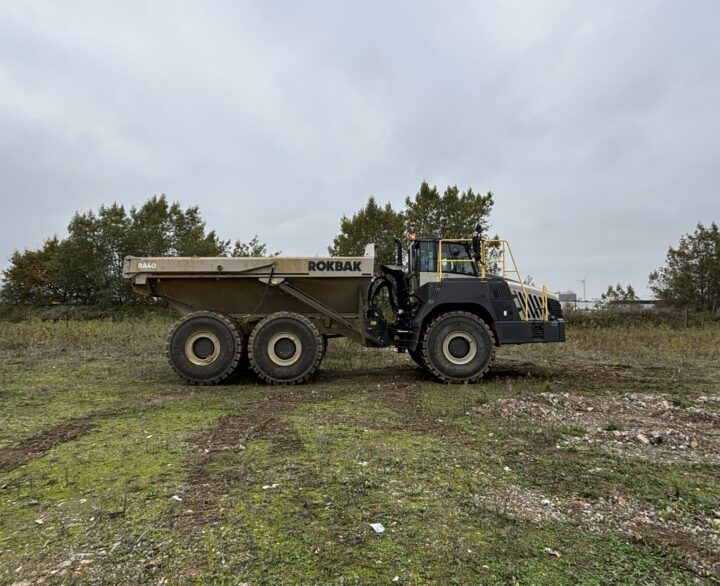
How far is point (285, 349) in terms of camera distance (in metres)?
8.70

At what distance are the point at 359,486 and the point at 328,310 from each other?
5.68m

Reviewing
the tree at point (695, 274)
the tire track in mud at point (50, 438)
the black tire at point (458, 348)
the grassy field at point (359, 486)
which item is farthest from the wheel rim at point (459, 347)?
the tree at point (695, 274)

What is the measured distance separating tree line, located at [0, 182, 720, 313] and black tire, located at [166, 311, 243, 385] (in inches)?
725

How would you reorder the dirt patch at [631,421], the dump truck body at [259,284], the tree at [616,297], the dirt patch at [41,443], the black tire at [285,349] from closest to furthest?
1. the dirt patch at [41,443]
2. the dirt patch at [631,421]
3. the black tire at [285,349]
4. the dump truck body at [259,284]
5. the tree at [616,297]

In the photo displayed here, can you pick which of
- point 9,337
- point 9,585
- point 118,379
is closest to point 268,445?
point 9,585

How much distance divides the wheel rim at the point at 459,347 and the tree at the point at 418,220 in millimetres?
20546

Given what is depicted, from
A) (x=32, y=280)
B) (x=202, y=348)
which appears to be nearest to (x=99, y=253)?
(x=32, y=280)

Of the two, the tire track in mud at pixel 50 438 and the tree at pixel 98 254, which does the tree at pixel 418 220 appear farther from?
the tire track in mud at pixel 50 438

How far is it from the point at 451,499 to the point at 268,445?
2.10 meters

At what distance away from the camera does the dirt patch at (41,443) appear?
4.39 meters

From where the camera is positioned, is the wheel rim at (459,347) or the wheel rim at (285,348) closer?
the wheel rim at (285,348)

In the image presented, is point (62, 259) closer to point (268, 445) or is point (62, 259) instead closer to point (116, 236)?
point (116, 236)

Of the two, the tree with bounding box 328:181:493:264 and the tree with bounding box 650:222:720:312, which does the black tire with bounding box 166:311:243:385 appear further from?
the tree with bounding box 650:222:720:312

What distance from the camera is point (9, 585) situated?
2477mm
